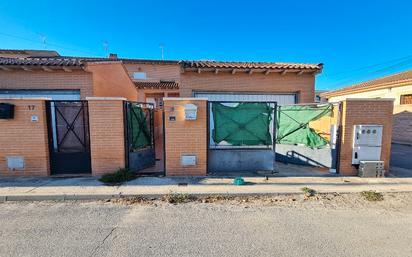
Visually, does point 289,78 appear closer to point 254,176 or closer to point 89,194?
point 254,176

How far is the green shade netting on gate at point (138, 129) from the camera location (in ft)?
20.7

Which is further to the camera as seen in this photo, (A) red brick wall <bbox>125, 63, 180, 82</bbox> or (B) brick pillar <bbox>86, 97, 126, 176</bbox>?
(A) red brick wall <bbox>125, 63, 180, 82</bbox>

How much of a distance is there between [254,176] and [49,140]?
238 inches

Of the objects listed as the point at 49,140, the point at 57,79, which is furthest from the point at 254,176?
the point at 57,79

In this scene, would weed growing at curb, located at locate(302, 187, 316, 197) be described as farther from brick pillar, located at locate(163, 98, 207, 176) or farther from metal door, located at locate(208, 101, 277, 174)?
brick pillar, located at locate(163, 98, 207, 176)

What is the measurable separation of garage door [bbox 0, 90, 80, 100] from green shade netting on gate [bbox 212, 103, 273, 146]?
652 centimetres

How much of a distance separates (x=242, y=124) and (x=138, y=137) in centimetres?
337

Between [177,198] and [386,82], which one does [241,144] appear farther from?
[386,82]

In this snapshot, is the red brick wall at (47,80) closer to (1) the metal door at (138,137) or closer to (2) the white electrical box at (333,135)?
(1) the metal door at (138,137)

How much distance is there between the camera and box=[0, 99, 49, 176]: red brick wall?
568 cm

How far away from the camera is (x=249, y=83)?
9.77m

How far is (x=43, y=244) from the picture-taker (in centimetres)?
292

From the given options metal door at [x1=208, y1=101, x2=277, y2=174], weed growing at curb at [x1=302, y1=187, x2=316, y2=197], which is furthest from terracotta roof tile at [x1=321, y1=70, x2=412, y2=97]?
weed growing at curb at [x1=302, y1=187, x2=316, y2=197]

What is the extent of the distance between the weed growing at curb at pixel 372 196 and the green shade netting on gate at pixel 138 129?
625 centimetres
